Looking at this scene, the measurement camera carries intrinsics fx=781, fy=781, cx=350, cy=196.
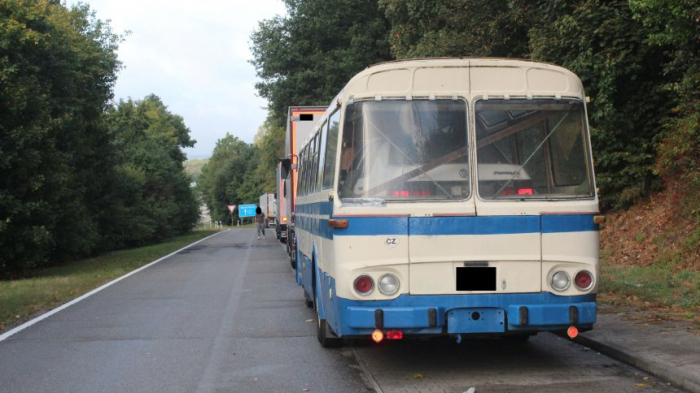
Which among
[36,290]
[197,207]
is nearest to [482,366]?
[36,290]

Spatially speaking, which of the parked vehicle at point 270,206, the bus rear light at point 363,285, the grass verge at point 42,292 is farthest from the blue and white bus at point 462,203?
the parked vehicle at point 270,206

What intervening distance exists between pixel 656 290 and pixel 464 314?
6488 millimetres

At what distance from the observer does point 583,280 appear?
23.0 ft

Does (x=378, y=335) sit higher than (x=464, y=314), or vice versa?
(x=464, y=314)

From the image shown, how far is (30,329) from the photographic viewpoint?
1094cm

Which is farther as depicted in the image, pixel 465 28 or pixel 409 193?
pixel 465 28

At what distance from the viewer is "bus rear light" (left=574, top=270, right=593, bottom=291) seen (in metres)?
7.00

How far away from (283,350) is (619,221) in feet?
42.9

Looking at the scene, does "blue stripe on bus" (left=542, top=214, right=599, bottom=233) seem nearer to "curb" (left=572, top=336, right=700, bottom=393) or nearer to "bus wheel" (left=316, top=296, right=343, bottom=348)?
"curb" (left=572, top=336, right=700, bottom=393)

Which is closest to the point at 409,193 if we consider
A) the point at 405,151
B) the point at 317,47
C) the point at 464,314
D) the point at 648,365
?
the point at 405,151

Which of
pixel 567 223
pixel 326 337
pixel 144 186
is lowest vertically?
pixel 326 337

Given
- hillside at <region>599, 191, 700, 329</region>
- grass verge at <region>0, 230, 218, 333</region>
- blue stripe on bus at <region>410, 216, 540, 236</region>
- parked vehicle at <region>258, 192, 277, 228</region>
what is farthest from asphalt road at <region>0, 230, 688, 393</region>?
parked vehicle at <region>258, 192, 277, 228</region>

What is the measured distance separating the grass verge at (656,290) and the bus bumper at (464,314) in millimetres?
3457

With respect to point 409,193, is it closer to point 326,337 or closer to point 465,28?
point 326,337
